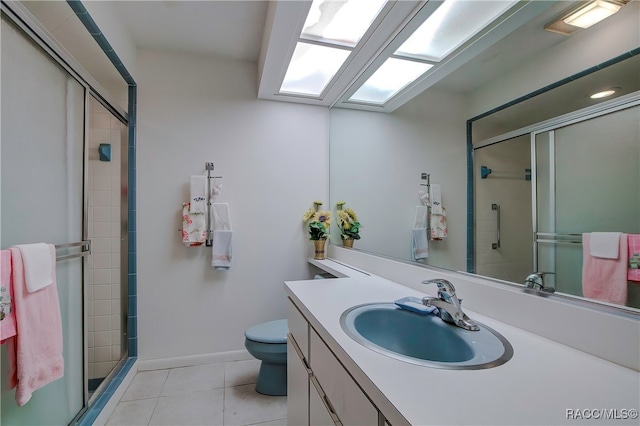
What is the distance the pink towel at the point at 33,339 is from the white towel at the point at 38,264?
0.01m

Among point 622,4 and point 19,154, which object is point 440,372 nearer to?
point 622,4

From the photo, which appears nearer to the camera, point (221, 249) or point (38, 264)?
point (38, 264)

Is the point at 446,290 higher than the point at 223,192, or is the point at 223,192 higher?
the point at 223,192

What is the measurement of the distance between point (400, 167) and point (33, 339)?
1857mm

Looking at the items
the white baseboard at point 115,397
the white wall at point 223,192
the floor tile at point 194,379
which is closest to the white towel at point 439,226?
the white wall at point 223,192

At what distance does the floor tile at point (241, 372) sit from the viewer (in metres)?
2.01

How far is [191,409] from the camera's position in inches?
66.9

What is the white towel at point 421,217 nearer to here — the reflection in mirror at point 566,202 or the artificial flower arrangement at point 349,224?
the reflection in mirror at point 566,202

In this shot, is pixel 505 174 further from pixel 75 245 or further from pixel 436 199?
pixel 75 245

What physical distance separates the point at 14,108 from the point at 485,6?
188cm

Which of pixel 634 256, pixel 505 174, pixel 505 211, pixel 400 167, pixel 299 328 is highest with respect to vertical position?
pixel 400 167

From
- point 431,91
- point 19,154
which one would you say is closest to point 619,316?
point 431,91

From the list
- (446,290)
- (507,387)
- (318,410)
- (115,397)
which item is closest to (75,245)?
(115,397)

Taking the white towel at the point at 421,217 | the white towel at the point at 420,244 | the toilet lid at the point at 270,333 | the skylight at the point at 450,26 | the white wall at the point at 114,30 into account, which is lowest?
the toilet lid at the point at 270,333
